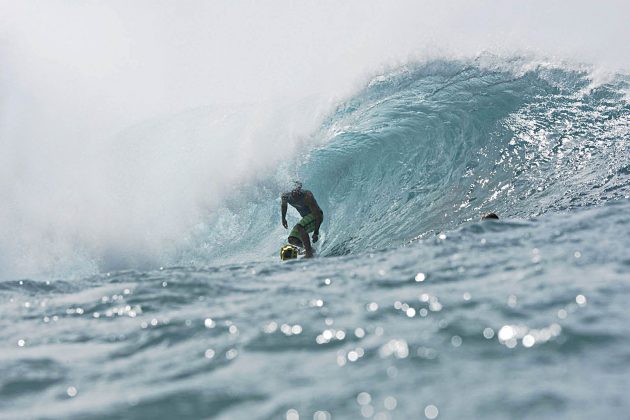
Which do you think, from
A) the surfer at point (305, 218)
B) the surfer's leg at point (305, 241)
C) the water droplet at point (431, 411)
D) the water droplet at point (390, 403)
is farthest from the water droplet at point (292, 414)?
the surfer at point (305, 218)

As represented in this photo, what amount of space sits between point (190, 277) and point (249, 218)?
34.9ft

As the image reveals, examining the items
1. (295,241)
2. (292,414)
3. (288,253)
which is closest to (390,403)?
(292,414)

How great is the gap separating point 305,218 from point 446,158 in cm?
430

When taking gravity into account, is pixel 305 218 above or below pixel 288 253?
above

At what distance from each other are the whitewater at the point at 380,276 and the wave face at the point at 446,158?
0.06 m

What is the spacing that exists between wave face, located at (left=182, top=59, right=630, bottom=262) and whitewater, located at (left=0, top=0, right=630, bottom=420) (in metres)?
0.06

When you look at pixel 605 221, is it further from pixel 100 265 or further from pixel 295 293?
pixel 100 265

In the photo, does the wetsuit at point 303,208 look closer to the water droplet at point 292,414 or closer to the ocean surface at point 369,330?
the ocean surface at point 369,330

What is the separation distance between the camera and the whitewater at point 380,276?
175 inches

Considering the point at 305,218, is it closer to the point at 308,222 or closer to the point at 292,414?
the point at 308,222

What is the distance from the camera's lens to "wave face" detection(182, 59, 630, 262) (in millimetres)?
13875

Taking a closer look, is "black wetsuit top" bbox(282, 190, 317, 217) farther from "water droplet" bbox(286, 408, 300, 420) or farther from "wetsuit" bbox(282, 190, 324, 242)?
"water droplet" bbox(286, 408, 300, 420)

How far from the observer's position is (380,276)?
7.17 m

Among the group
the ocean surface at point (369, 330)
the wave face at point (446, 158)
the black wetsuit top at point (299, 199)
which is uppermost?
the ocean surface at point (369, 330)
